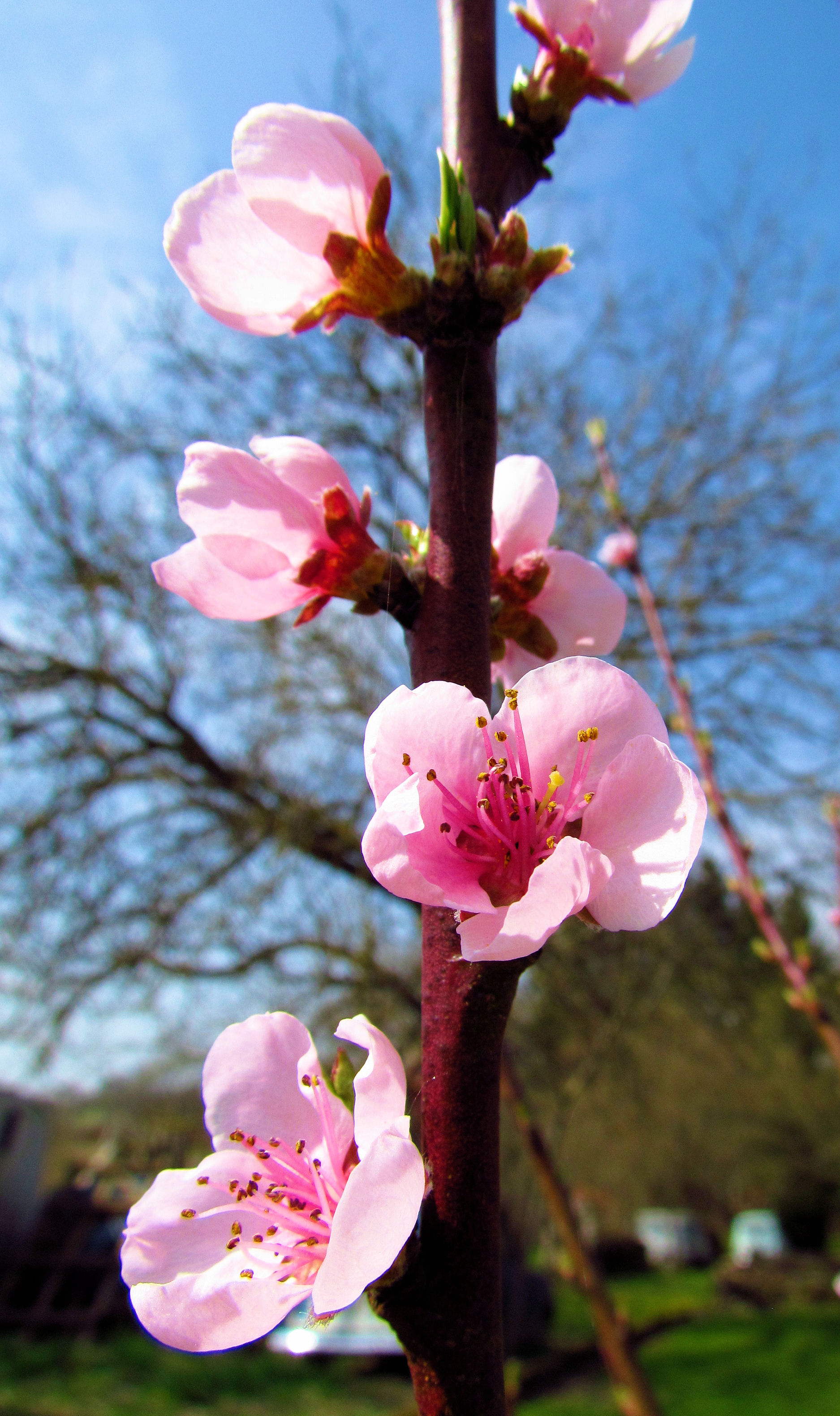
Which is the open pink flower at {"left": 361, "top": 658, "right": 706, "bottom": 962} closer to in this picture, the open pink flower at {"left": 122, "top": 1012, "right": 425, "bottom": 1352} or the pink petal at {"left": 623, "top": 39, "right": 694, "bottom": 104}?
the open pink flower at {"left": 122, "top": 1012, "right": 425, "bottom": 1352}

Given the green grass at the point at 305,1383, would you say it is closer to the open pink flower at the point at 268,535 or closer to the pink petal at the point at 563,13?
the open pink flower at the point at 268,535

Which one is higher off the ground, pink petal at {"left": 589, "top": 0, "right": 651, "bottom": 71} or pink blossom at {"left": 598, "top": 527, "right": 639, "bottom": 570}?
pink petal at {"left": 589, "top": 0, "right": 651, "bottom": 71}

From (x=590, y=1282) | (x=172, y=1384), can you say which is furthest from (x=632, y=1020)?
(x=172, y=1384)

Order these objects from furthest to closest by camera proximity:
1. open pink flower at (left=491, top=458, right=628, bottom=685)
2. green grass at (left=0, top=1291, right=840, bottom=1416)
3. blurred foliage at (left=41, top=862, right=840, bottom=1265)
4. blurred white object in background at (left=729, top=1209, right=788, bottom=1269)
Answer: blurred white object in background at (left=729, top=1209, right=788, bottom=1269)
green grass at (left=0, top=1291, right=840, bottom=1416)
blurred foliage at (left=41, top=862, right=840, bottom=1265)
open pink flower at (left=491, top=458, right=628, bottom=685)

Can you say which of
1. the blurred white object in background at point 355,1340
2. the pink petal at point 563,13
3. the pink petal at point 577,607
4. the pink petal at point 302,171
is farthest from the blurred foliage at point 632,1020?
the blurred white object in background at point 355,1340

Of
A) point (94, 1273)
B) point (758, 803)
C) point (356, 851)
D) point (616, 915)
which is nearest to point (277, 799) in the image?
point (356, 851)

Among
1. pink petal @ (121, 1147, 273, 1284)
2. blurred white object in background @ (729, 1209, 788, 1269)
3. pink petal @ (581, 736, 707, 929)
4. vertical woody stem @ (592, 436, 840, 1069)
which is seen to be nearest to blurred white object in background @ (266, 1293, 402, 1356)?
vertical woody stem @ (592, 436, 840, 1069)

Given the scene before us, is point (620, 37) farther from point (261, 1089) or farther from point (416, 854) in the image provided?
point (261, 1089)
